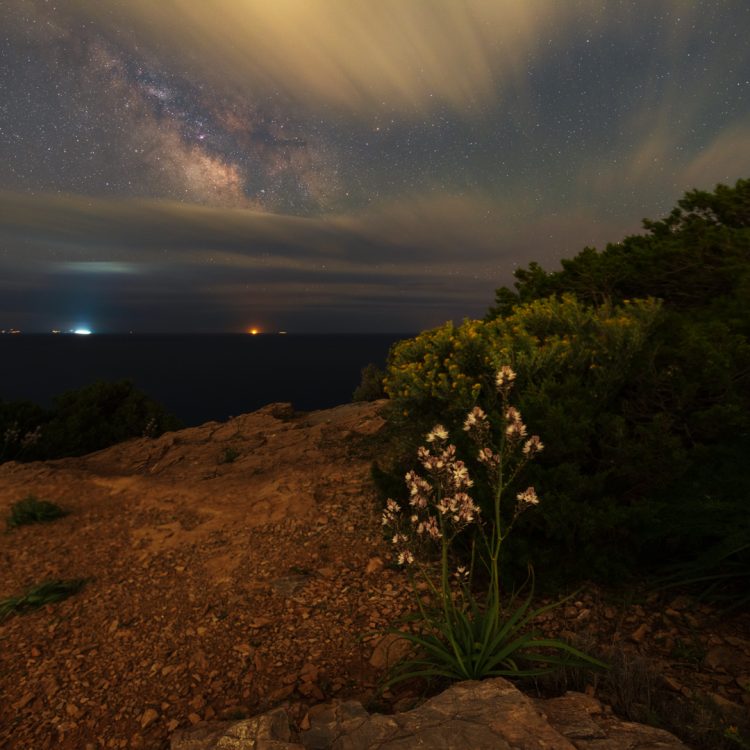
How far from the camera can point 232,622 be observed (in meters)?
4.12

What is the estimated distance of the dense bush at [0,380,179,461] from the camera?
1314cm

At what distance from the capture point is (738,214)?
9578 millimetres

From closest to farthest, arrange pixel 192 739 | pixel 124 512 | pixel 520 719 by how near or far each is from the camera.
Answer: pixel 520 719, pixel 192 739, pixel 124 512

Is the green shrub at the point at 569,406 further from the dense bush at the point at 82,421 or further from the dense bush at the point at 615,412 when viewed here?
the dense bush at the point at 82,421

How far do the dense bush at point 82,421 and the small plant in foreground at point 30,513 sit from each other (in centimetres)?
693

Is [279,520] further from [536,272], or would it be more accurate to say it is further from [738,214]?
[738,214]

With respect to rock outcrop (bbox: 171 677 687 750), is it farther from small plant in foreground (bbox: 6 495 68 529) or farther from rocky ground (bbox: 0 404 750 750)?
small plant in foreground (bbox: 6 495 68 529)

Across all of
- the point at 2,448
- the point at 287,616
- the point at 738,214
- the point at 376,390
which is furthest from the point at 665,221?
the point at 2,448

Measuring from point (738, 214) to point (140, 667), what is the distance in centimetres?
1220

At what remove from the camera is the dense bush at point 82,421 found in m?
13.1

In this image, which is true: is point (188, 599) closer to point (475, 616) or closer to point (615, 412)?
point (475, 616)

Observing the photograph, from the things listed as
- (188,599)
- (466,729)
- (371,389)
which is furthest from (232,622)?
(371,389)

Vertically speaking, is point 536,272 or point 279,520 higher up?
point 536,272

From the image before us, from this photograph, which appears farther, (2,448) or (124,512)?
(2,448)
